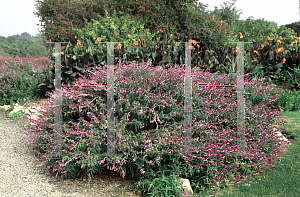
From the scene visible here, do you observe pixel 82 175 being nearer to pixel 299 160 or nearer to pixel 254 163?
pixel 254 163

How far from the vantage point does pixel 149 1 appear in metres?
9.13

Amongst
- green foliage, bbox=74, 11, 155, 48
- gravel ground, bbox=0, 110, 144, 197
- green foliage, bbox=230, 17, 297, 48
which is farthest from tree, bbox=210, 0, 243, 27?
gravel ground, bbox=0, 110, 144, 197

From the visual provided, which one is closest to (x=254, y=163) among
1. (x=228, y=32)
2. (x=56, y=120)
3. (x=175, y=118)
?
(x=175, y=118)

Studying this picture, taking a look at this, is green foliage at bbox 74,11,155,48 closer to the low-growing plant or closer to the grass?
the low-growing plant

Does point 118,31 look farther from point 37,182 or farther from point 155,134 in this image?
point 37,182

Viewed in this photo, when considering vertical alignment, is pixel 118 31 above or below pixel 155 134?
above

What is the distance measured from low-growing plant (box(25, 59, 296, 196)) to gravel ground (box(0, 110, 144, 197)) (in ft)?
0.43

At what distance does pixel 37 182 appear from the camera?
2922mm

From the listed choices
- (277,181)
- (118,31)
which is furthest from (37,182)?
(118,31)

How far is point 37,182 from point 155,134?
5.04ft

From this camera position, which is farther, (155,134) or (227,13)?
(227,13)

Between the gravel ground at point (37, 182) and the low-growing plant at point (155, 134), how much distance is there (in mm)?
132

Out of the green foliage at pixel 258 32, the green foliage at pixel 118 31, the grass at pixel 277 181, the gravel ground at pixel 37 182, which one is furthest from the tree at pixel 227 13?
the gravel ground at pixel 37 182

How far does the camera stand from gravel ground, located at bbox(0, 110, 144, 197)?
2699 millimetres
